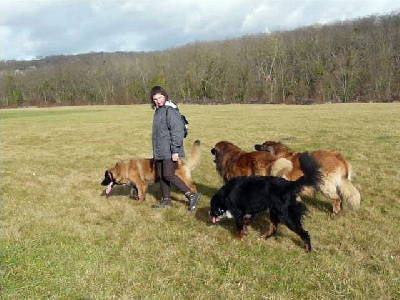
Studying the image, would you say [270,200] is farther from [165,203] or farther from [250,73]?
[250,73]

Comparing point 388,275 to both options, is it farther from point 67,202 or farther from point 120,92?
point 120,92

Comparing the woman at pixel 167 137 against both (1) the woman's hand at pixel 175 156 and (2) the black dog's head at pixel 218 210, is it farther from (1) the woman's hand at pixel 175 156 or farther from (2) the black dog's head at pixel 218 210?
(2) the black dog's head at pixel 218 210

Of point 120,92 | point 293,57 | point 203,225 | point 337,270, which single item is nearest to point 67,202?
point 203,225

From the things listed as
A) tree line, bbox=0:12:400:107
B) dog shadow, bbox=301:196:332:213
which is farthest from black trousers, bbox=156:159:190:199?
tree line, bbox=0:12:400:107

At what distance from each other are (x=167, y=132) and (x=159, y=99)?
25.3 inches

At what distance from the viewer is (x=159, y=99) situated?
6.46m

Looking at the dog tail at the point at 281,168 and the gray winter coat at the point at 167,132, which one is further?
the gray winter coat at the point at 167,132

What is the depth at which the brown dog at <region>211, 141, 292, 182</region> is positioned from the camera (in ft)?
19.5

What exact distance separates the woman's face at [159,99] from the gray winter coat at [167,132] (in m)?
0.08

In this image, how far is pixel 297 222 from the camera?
477 centimetres

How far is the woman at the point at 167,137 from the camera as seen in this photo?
6430 mm

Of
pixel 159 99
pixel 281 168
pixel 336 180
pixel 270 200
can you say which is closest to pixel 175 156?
pixel 159 99

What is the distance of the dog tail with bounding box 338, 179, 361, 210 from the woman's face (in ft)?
11.7

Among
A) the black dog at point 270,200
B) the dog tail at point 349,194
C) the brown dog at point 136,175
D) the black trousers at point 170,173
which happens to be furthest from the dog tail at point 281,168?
the brown dog at point 136,175
